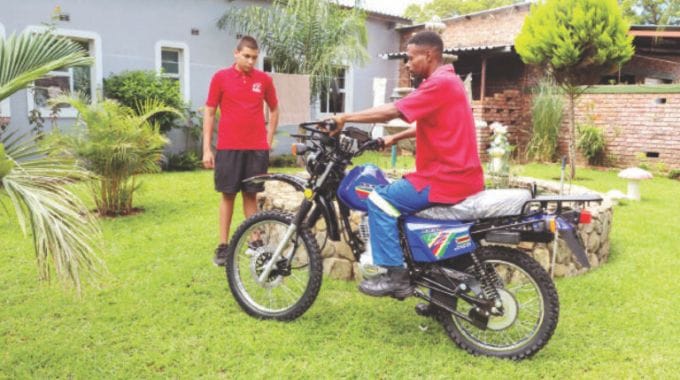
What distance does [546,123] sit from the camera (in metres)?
12.9

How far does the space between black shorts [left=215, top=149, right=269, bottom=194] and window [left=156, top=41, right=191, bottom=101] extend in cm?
760

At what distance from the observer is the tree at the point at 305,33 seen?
1174 centimetres

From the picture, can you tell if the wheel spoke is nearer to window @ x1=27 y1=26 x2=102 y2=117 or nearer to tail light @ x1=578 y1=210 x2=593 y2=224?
tail light @ x1=578 y1=210 x2=593 y2=224

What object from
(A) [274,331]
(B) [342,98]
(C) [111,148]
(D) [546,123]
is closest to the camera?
(A) [274,331]

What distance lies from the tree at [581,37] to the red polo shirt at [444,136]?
7061mm

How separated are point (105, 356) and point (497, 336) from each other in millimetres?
2160

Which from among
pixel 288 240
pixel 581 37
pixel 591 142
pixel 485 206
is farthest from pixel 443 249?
pixel 591 142

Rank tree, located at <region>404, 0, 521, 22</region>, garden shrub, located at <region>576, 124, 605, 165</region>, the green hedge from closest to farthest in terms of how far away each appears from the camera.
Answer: the green hedge < garden shrub, located at <region>576, 124, 605, 165</region> < tree, located at <region>404, 0, 521, 22</region>

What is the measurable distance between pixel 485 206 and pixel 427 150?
422 mm

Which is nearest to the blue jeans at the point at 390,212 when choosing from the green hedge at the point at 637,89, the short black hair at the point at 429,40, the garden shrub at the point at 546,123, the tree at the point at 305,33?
the short black hair at the point at 429,40

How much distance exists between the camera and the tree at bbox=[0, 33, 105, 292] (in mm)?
2480

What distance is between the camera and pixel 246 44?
4.45m

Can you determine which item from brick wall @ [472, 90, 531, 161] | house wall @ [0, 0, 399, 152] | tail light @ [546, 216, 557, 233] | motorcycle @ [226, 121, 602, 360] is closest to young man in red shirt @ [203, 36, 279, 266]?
motorcycle @ [226, 121, 602, 360]

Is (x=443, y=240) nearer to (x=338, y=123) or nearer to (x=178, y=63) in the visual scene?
(x=338, y=123)
